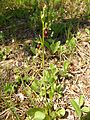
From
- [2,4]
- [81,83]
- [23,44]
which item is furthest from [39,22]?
[81,83]

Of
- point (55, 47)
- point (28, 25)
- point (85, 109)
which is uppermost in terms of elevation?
point (28, 25)

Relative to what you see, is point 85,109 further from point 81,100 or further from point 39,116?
point 39,116

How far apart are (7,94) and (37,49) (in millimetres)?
582

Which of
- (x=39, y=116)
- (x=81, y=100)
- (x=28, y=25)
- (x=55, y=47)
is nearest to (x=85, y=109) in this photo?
(x=81, y=100)

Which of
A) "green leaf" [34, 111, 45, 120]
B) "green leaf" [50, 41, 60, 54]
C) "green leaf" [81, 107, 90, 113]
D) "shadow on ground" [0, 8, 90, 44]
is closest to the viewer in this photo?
"green leaf" [34, 111, 45, 120]

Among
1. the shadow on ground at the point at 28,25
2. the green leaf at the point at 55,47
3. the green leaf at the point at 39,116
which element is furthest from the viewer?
the shadow on ground at the point at 28,25

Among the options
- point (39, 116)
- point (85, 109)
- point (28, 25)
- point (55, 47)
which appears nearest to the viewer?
point (39, 116)

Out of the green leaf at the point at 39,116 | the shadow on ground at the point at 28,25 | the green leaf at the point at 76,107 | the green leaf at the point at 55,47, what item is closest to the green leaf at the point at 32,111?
the green leaf at the point at 39,116

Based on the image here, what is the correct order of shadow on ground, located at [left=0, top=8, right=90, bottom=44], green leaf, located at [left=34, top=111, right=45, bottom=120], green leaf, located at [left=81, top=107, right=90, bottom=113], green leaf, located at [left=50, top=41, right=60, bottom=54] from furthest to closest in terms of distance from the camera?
shadow on ground, located at [left=0, top=8, right=90, bottom=44]
green leaf, located at [left=50, top=41, right=60, bottom=54]
green leaf, located at [left=81, top=107, right=90, bottom=113]
green leaf, located at [left=34, top=111, right=45, bottom=120]

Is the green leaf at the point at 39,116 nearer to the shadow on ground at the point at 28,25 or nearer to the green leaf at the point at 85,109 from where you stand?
the green leaf at the point at 85,109

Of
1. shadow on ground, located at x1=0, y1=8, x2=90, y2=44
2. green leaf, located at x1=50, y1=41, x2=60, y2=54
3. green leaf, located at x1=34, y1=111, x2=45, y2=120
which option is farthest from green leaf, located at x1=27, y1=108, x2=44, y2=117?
shadow on ground, located at x1=0, y1=8, x2=90, y2=44

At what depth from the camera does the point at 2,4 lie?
124 inches

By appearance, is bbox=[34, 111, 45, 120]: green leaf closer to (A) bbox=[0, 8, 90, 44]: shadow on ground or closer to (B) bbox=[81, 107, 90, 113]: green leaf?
(B) bbox=[81, 107, 90, 113]: green leaf

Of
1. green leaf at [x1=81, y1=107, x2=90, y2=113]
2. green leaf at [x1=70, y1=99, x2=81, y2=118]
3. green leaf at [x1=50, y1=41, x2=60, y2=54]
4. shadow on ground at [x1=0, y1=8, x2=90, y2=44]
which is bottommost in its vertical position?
green leaf at [x1=81, y1=107, x2=90, y2=113]
